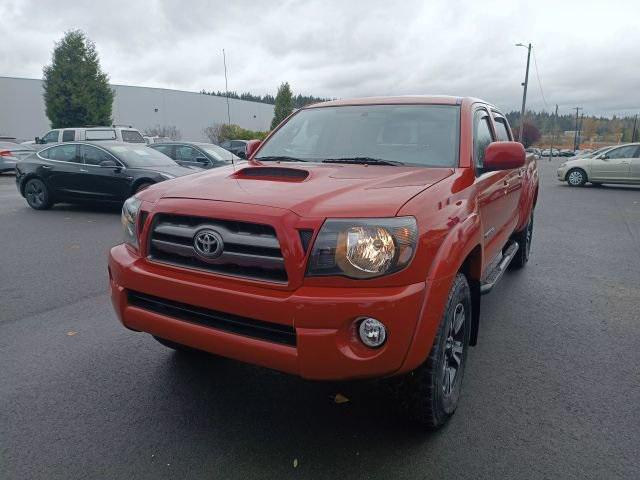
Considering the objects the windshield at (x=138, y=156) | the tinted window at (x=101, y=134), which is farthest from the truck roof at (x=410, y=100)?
the tinted window at (x=101, y=134)

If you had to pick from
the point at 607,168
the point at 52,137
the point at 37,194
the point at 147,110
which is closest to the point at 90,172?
the point at 37,194

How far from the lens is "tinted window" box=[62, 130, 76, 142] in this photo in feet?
59.5

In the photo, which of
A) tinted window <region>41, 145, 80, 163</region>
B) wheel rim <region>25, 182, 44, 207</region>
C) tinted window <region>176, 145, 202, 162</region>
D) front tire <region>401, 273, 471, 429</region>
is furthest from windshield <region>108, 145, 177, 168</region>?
front tire <region>401, 273, 471, 429</region>

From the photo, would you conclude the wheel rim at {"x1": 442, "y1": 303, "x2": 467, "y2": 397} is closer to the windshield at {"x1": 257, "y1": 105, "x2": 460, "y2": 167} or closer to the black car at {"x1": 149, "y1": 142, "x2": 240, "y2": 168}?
the windshield at {"x1": 257, "y1": 105, "x2": 460, "y2": 167}

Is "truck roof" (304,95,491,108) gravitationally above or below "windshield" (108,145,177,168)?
above

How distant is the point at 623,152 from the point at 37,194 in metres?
18.7

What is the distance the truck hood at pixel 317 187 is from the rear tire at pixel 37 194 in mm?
9243

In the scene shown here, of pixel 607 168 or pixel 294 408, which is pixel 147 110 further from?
pixel 294 408

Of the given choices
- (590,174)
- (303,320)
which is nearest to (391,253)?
(303,320)

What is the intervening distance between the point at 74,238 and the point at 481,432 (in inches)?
278

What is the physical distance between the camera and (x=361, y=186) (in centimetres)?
262

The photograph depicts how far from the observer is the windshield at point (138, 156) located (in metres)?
10.3

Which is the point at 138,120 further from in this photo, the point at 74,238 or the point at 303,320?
the point at 303,320

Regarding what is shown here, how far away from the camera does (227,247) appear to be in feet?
7.75
